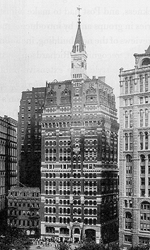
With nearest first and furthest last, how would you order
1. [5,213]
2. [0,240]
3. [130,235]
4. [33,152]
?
[0,240] → [130,235] → [5,213] → [33,152]

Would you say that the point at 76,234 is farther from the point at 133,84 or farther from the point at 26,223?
the point at 133,84

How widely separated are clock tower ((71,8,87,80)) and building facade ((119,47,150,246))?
25737 mm

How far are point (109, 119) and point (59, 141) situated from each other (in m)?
18.4

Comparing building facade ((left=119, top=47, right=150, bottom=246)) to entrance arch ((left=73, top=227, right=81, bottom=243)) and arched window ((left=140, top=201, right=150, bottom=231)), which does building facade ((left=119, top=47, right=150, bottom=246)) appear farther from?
entrance arch ((left=73, top=227, right=81, bottom=243))

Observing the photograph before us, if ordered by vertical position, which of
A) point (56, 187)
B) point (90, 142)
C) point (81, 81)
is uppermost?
point (81, 81)

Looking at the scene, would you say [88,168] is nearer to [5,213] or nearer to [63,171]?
[63,171]

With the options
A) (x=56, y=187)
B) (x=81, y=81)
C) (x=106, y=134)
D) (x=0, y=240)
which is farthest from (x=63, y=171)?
(x=0, y=240)

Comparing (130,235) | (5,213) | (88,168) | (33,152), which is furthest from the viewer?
(33,152)

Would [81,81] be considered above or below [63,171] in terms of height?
above

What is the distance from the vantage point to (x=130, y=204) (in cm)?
13138

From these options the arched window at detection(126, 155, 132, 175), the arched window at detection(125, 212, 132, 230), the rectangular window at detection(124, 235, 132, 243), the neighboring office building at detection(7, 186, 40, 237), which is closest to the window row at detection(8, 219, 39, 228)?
the neighboring office building at detection(7, 186, 40, 237)

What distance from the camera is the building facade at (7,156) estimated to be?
176325mm

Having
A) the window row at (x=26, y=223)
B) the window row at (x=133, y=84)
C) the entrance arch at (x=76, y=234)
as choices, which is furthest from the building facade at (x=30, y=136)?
the window row at (x=133, y=84)

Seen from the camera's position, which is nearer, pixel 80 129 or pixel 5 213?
pixel 80 129
